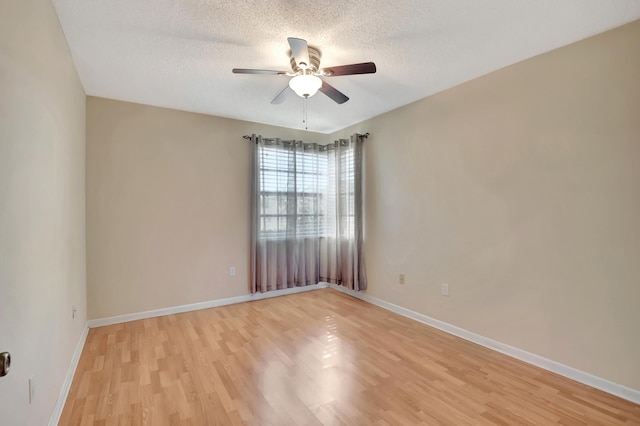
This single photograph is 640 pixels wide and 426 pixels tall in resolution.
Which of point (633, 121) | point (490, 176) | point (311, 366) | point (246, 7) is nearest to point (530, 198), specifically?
point (490, 176)

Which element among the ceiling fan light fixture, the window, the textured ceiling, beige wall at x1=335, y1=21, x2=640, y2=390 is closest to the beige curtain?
the window

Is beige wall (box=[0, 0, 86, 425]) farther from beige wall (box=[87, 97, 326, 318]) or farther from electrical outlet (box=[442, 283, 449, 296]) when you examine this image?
electrical outlet (box=[442, 283, 449, 296])

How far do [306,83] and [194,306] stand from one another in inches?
122

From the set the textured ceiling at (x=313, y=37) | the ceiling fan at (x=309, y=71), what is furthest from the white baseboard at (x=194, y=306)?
the ceiling fan at (x=309, y=71)

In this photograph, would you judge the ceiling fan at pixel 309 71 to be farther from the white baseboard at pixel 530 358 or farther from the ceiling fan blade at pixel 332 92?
the white baseboard at pixel 530 358

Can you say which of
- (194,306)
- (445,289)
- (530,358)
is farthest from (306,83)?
(194,306)

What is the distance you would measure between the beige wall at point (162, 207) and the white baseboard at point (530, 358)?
7.74ft

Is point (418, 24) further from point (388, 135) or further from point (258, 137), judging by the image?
point (258, 137)

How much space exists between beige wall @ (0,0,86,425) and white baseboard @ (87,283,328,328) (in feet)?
3.13

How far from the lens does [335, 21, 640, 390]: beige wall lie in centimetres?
201

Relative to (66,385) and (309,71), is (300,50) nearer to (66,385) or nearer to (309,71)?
(309,71)

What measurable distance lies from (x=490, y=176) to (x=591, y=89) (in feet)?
2.98

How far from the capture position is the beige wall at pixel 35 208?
1.20 meters

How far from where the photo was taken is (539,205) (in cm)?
240
